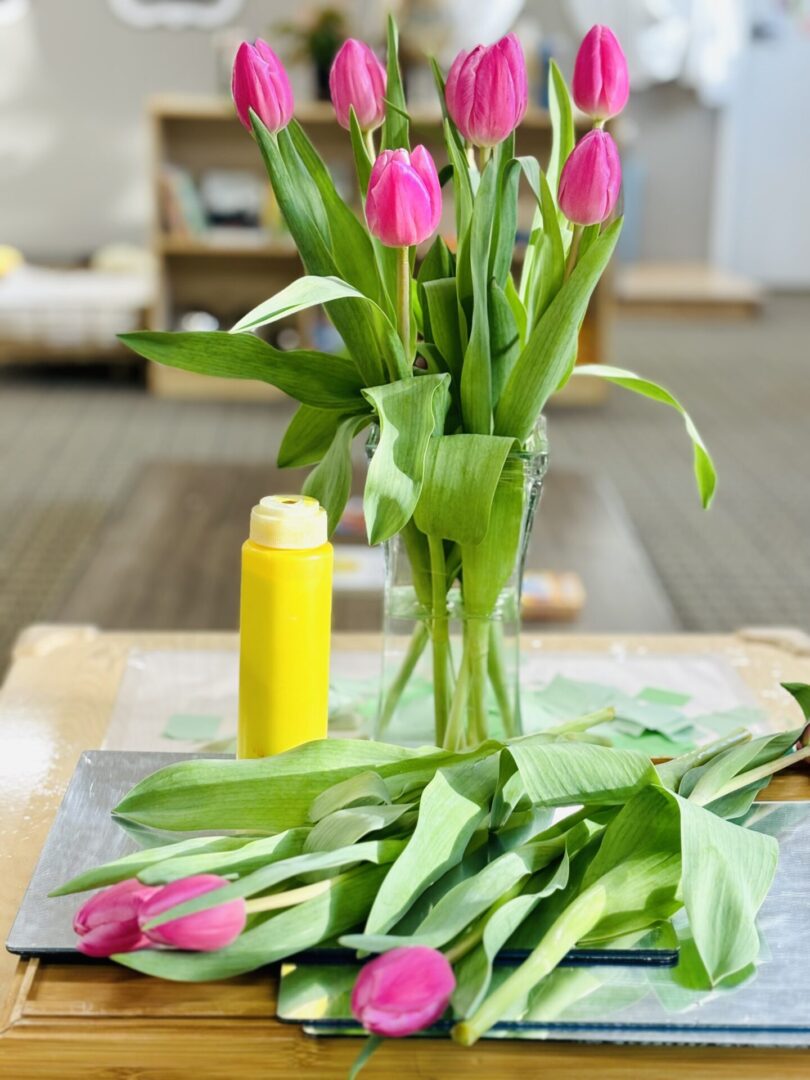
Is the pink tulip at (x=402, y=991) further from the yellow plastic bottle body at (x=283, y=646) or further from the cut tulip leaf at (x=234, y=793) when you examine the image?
the yellow plastic bottle body at (x=283, y=646)

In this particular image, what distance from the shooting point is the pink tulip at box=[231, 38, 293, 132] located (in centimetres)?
75

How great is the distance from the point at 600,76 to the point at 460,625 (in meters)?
0.34

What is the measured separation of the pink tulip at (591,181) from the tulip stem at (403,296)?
92 mm

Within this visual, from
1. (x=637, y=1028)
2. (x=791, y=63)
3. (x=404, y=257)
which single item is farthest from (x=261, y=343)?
(x=791, y=63)

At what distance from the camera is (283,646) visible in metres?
0.81

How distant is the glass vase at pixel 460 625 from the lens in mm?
858

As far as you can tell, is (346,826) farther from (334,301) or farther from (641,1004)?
(334,301)

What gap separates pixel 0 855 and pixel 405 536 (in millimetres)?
311

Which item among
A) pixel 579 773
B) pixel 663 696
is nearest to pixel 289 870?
pixel 579 773

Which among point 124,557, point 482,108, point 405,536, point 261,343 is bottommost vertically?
point 124,557

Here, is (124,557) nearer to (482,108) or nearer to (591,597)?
(591,597)

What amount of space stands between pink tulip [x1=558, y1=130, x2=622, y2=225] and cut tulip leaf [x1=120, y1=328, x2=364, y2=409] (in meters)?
0.17

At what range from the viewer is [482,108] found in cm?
76

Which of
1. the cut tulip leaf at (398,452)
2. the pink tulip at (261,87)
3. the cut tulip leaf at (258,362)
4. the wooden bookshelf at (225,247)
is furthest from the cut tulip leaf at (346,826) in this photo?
the wooden bookshelf at (225,247)
